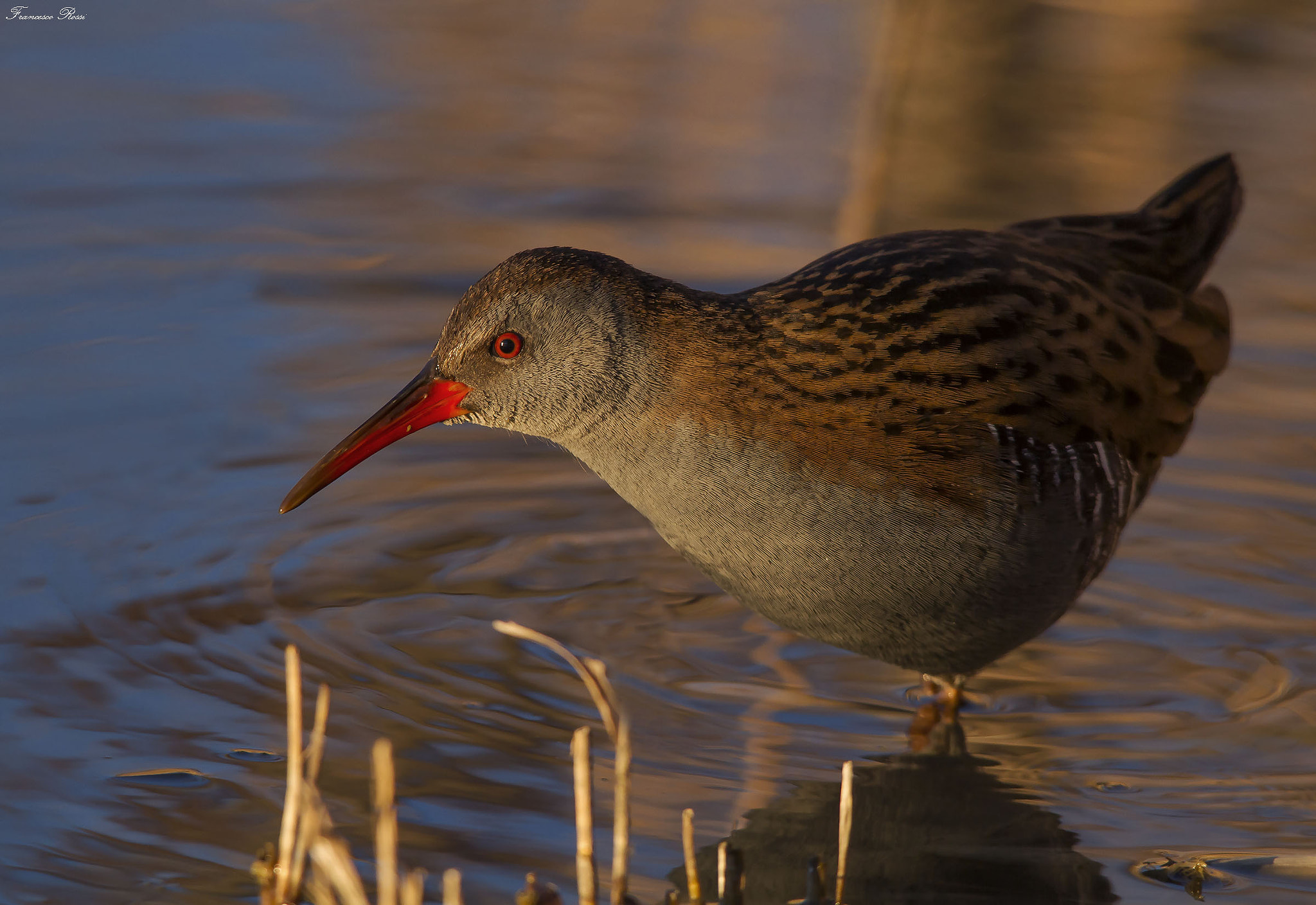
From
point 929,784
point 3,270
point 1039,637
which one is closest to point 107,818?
point 929,784

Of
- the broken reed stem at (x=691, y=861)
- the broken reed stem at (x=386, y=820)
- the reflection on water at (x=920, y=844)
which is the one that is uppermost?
the broken reed stem at (x=386, y=820)

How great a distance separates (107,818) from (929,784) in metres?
1.89

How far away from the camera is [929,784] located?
13.5 feet

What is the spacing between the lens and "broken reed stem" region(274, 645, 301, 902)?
2.71 m

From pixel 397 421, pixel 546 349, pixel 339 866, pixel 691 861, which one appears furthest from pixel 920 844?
pixel 339 866

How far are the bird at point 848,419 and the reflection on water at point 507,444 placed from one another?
1.56ft

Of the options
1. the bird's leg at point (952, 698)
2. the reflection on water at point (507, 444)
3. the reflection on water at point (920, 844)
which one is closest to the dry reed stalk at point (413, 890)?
the reflection on water at point (507, 444)

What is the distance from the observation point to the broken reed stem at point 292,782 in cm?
271

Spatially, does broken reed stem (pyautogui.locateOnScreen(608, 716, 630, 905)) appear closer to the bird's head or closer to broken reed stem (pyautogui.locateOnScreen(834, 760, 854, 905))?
broken reed stem (pyautogui.locateOnScreen(834, 760, 854, 905))

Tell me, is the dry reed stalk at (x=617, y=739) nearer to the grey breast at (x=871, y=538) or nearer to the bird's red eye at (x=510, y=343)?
the grey breast at (x=871, y=538)

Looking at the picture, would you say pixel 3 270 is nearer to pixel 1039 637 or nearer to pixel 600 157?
pixel 600 157

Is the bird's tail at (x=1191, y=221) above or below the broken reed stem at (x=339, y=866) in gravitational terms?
above

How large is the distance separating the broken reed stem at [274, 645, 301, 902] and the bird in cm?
132

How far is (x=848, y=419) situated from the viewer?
3.90m
